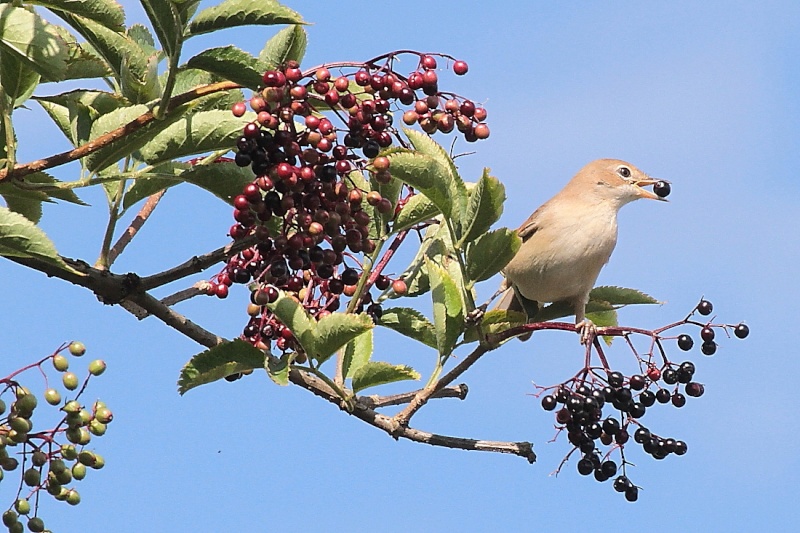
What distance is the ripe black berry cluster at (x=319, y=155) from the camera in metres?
2.98

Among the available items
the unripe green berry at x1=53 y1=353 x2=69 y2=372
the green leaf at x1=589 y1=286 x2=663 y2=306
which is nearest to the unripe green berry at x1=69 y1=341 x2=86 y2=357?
the unripe green berry at x1=53 y1=353 x2=69 y2=372

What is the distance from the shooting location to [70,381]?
3.87 metres

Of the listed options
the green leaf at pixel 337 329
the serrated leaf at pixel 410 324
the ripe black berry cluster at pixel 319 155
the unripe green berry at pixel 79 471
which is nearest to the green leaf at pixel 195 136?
the ripe black berry cluster at pixel 319 155

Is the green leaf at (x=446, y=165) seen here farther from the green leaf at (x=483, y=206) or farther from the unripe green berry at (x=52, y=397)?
the unripe green berry at (x=52, y=397)

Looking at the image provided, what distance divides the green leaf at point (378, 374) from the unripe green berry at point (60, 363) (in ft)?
3.83

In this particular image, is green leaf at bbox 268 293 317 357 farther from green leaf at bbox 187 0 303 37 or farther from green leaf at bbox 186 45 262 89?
green leaf at bbox 187 0 303 37

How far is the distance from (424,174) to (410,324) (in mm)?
798

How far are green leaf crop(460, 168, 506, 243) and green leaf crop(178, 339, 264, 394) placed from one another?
0.89 metres

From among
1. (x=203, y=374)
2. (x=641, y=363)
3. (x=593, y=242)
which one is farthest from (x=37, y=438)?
(x=593, y=242)

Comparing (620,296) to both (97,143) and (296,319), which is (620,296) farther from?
(97,143)

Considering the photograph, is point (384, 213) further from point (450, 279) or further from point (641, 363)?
point (641, 363)

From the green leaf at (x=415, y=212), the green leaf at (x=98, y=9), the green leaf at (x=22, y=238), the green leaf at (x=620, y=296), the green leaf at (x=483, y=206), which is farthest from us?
the green leaf at (x=620, y=296)

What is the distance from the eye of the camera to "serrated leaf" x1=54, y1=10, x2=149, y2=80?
2955mm

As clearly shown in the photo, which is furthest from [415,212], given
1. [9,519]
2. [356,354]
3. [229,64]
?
[9,519]
